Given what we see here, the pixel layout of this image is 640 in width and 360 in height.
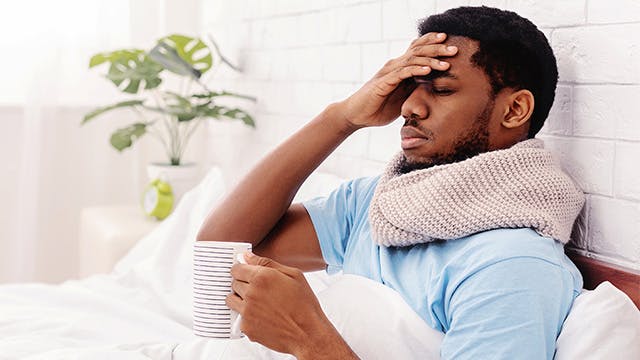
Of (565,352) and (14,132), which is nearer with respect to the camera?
(565,352)

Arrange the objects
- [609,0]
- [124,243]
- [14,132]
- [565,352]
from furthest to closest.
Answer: [14,132] < [124,243] < [609,0] < [565,352]

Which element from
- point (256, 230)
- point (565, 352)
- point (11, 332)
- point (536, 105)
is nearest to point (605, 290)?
point (565, 352)

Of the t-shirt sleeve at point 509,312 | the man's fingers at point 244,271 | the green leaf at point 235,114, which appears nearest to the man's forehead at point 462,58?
the t-shirt sleeve at point 509,312

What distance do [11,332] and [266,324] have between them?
803mm

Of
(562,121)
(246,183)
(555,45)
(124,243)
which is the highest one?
(555,45)

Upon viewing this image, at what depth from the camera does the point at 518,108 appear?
1.37 meters

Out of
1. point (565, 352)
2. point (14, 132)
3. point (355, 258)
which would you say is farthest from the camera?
point (14, 132)

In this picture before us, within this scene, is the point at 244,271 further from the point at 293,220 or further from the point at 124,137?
the point at 124,137

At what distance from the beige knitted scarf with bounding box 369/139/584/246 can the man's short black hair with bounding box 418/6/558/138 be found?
0.31ft

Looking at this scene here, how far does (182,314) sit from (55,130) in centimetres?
148

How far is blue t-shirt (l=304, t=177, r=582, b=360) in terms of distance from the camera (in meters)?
1.12

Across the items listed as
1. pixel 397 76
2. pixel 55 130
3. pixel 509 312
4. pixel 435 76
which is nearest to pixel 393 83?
pixel 397 76

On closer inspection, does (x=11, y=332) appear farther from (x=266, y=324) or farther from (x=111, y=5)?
(x=111, y=5)

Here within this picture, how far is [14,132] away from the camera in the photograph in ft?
10.7
